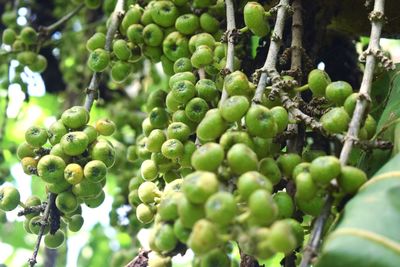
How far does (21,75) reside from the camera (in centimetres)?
198

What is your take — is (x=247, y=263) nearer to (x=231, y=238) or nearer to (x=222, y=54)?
(x=231, y=238)

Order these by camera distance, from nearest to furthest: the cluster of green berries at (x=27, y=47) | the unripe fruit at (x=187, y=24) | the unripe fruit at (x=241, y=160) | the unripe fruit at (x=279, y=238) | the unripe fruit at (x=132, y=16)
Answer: the unripe fruit at (x=279, y=238) → the unripe fruit at (x=241, y=160) → the unripe fruit at (x=187, y=24) → the unripe fruit at (x=132, y=16) → the cluster of green berries at (x=27, y=47)

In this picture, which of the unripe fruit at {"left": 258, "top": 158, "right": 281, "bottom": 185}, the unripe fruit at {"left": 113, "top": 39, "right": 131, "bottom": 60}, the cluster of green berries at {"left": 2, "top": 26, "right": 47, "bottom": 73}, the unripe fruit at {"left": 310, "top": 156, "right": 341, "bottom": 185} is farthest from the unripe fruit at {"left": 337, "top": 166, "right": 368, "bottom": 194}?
the cluster of green berries at {"left": 2, "top": 26, "right": 47, "bottom": 73}

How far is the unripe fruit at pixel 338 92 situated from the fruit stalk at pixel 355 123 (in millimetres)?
61

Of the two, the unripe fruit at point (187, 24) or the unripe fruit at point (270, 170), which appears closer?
the unripe fruit at point (270, 170)

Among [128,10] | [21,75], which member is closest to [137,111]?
[21,75]

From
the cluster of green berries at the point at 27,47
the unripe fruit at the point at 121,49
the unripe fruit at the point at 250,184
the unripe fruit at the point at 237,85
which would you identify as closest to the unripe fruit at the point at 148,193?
the unripe fruit at the point at 237,85

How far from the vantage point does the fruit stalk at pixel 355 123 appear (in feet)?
3.16

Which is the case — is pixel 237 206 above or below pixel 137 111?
above

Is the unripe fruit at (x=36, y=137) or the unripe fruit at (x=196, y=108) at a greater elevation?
the unripe fruit at (x=196, y=108)

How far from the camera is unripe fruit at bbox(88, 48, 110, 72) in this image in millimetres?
1595

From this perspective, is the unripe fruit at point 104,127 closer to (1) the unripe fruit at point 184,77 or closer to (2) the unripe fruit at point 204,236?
(1) the unripe fruit at point 184,77

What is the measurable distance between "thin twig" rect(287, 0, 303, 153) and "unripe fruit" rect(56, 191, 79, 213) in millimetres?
490

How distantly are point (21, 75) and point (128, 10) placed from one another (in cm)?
47
